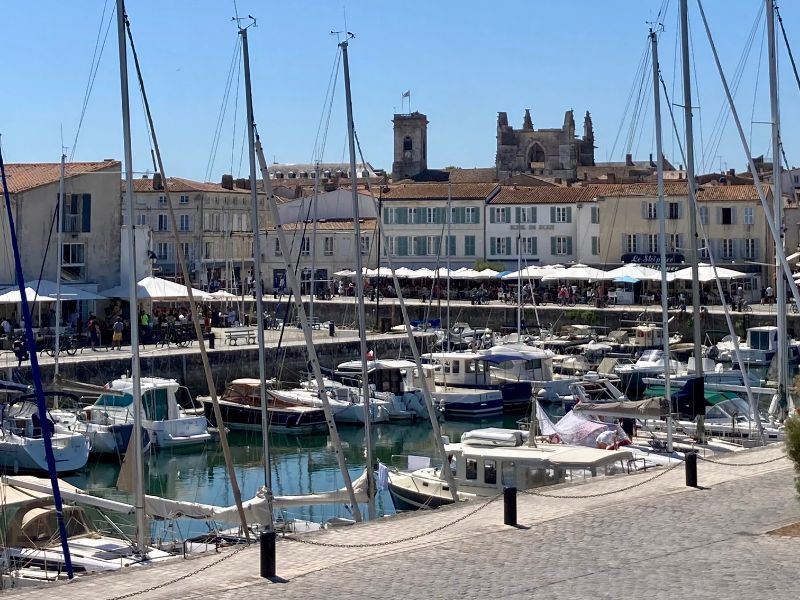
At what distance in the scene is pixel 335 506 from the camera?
26.6m

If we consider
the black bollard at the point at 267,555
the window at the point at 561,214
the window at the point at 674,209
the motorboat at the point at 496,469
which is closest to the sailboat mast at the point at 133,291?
the black bollard at the point at 267,555

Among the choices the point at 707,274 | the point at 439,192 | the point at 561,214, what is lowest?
the point at 707,274

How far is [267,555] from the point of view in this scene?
46.0 ft

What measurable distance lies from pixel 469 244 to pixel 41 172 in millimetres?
31546

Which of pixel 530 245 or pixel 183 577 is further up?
pixel 530 245

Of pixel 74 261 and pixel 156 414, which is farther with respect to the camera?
pixel 74 261

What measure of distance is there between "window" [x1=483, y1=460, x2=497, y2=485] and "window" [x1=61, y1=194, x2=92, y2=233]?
29.2m

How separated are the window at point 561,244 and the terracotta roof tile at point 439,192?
4695 millimetres

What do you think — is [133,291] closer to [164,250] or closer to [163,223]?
[164,250]

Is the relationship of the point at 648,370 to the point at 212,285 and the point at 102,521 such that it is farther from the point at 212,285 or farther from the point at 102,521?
the point at 212,285

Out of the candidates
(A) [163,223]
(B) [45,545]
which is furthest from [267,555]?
(A) [163,223]

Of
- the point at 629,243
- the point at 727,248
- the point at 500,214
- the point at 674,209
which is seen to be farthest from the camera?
the point at 500,214

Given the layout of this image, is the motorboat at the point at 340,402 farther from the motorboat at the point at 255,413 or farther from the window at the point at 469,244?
the window at the point at 469,244

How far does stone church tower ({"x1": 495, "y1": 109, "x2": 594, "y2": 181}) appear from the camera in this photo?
13112cm
